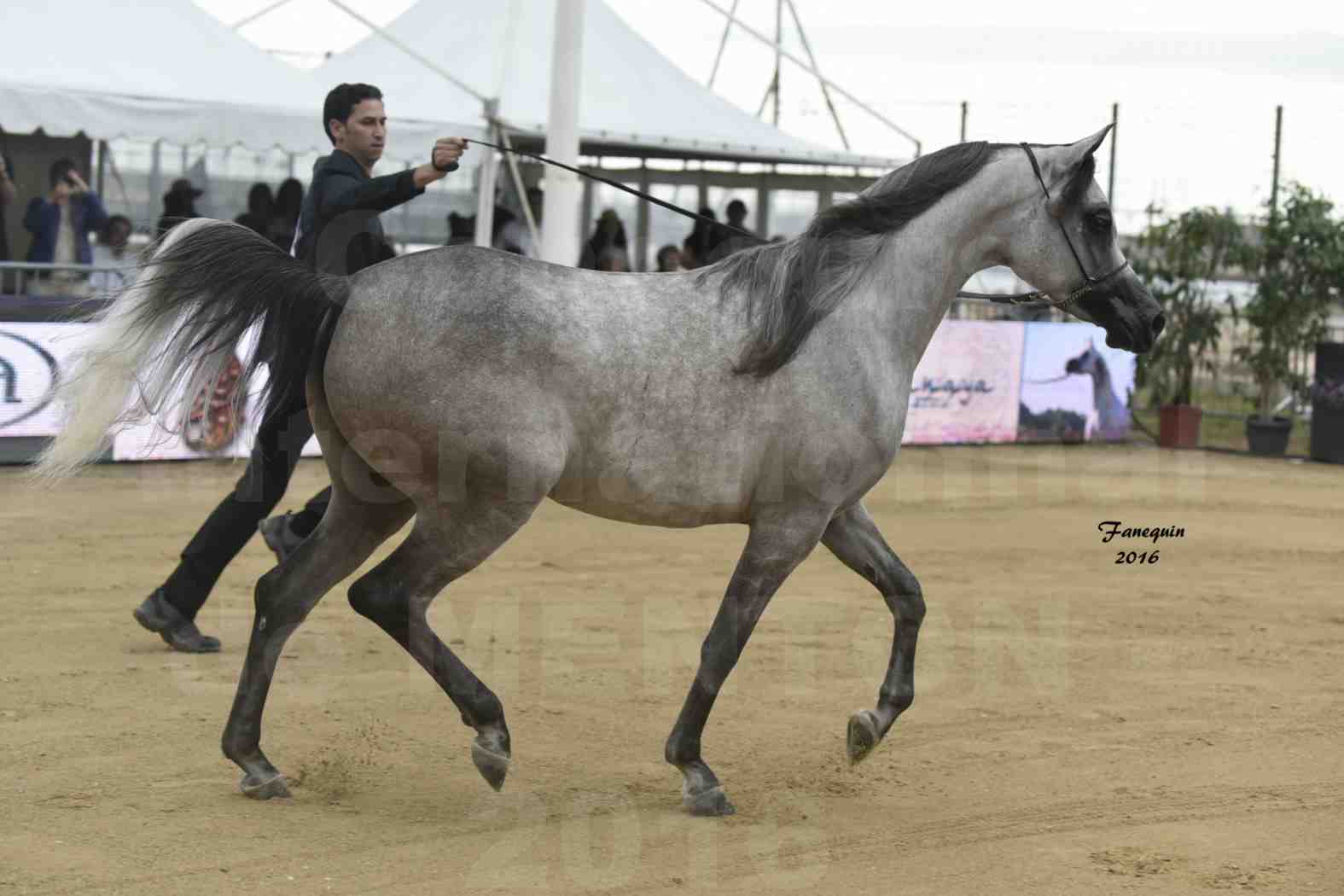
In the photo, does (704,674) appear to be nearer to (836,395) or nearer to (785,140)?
(836,395)

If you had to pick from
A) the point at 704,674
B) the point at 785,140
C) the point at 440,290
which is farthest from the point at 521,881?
the point at 785,140

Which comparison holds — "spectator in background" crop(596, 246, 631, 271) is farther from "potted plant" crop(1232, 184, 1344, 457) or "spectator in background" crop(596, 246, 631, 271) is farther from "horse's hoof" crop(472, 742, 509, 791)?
"horse's hoof" crop(472, 742, 509, 791)

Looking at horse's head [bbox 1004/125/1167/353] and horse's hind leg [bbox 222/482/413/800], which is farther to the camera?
horse's head [bbox 1004/125/1167/353]

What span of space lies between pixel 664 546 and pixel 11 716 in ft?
16.1

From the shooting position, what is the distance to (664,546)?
9898 millimetres

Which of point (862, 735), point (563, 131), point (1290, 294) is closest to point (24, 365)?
point (563, 131)

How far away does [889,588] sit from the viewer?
5.20 metres

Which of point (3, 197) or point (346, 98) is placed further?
point (3, 197)

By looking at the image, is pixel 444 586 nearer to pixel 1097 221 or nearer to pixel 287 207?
pixel 1097 221

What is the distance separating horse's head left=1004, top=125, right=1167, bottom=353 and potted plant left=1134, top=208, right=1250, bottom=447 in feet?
42.8

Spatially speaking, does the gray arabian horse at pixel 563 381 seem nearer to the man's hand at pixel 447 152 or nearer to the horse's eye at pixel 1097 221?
the horse's eye at pixel 1097 221

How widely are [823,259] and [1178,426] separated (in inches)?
550

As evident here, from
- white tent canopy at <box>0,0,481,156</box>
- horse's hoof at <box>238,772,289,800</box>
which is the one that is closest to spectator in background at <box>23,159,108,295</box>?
white tent canopy at <box>0,0,481,156</box>

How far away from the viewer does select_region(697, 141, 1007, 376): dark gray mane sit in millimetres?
4672
